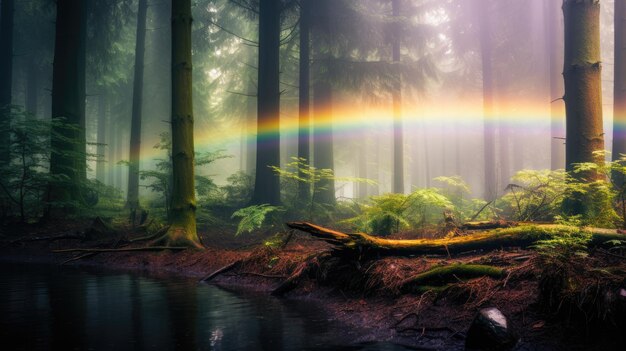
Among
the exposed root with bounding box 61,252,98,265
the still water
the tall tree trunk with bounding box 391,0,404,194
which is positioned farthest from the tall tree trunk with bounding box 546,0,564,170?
the exposed root with bounding box 61,252,98,265

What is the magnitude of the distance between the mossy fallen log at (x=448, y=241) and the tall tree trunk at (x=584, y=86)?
230 centimetres

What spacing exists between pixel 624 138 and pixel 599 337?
10.1 m

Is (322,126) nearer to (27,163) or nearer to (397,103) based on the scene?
(397,103)

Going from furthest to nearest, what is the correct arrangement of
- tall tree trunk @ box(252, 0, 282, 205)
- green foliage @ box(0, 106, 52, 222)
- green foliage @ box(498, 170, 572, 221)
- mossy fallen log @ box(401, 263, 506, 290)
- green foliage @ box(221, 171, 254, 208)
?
green foliage @ box(221, 171, 254, 208)
tall tree trunk @ box(252, 0, 282, 205)
green foliage @ box(0, 106, 52, 222)
green foliage @ box(498, 170, 572, 221)
mossy fallen log @ box(401, 263, 506, 290)

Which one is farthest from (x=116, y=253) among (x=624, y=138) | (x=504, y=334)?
(x=624, y=138)

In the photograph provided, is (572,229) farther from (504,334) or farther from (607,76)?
(607,76)

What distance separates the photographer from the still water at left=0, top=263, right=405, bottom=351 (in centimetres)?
355

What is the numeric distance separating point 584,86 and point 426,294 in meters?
5.41

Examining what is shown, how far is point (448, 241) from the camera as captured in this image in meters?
5.64

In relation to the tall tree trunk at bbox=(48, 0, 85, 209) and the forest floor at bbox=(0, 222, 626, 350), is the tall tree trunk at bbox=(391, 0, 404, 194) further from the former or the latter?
the tall tree trunk at bbox=(48, 0, 85, 209)

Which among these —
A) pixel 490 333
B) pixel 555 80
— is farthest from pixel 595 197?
pixel 555 80

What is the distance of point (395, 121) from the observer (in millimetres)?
20219

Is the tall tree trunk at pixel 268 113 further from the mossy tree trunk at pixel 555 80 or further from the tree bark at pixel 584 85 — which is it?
the mossy tree trunk at pixel 555 80

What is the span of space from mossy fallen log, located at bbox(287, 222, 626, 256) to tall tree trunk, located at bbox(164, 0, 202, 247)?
4.79 meters
